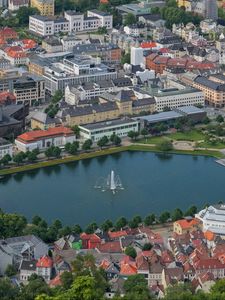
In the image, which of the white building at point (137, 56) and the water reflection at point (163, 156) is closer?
the water reflection at point (163, 156)

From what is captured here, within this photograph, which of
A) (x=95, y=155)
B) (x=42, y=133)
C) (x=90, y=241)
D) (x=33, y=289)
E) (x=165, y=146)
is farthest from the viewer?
(x=42, y=133)

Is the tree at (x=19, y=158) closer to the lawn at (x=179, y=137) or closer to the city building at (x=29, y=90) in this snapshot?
the lawn at (x=179, y=137)

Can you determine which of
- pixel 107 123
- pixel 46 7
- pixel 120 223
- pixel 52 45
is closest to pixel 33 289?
pixel 120 223

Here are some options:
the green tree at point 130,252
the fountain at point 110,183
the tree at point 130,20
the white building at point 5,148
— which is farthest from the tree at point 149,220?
the tree at point 130,20

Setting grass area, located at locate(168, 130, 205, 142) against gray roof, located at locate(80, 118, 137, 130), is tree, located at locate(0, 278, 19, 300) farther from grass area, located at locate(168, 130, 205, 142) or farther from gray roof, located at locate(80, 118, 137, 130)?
grass area, located at locate(168, 130, 205, 142)

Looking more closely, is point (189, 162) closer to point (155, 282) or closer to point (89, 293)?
point (155, 282)

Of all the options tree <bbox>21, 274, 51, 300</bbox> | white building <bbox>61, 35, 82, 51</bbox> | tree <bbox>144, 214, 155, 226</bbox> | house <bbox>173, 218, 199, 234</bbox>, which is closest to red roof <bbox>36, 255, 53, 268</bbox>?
tree <bbox>21, 274, 51, 300</bbox>

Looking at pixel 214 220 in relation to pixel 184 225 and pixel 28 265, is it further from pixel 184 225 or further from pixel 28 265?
pixel 28 265
